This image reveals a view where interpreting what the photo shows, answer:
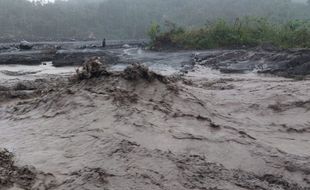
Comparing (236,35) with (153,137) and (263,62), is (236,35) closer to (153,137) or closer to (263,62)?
(263,62)

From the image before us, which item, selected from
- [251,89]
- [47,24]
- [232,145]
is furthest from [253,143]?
[47,24]

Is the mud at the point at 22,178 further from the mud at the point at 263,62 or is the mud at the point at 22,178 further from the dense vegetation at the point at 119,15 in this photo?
the dense vegetation at the point at 119,15

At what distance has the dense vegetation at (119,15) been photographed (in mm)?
49750

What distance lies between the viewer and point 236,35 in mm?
20453

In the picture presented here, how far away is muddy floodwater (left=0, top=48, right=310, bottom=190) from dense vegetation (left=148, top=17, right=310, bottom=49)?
11.7m

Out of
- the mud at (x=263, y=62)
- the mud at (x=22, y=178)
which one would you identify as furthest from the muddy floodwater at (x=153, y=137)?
the mud at (x=263, y=62)

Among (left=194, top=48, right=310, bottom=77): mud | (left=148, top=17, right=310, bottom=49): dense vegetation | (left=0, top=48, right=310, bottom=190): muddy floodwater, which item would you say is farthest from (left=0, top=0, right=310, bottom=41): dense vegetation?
(left=0, top=48, right=310, bottom=190): muddy floodwater

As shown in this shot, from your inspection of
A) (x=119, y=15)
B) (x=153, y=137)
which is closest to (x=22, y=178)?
(x=153, y=137)

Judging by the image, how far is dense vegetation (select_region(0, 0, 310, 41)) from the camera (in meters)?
49.8

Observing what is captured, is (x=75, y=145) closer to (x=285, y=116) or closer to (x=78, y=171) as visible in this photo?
(x=78, y=171)

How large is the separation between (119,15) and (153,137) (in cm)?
5528

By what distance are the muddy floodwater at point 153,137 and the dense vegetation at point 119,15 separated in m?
41.7

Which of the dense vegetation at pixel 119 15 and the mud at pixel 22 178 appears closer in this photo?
the mud at pixel 22 178

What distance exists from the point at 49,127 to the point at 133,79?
1476mm
